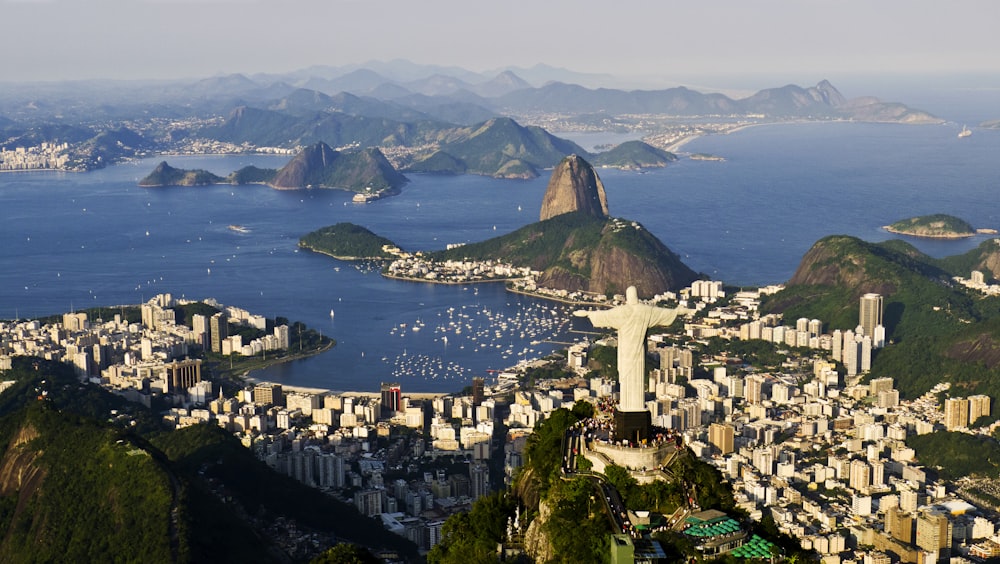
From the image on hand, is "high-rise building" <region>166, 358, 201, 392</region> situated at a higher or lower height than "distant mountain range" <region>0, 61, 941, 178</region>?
lower

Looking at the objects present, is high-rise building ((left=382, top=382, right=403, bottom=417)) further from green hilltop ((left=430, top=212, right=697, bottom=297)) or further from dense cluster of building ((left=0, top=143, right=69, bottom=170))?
dense cluster of building ((left=0, top=143, right=69, bottom=170))

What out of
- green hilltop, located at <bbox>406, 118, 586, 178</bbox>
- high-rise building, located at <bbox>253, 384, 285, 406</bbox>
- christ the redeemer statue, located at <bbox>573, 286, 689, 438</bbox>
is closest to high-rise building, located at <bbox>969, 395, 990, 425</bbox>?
high-rise building, located at <bbox>253, 384, 285, 406</bbox>

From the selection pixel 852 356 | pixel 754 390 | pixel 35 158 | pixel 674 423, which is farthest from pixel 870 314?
pixel 35 158

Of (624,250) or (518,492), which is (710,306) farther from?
(518,492)

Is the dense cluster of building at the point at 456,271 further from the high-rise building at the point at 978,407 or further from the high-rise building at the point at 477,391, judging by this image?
the high-rise building at the point at 978,407

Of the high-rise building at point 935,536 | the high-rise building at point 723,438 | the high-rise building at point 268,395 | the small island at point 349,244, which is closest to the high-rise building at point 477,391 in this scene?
the high-rise building at point 268,395

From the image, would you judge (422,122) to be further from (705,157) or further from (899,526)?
(899,526)
